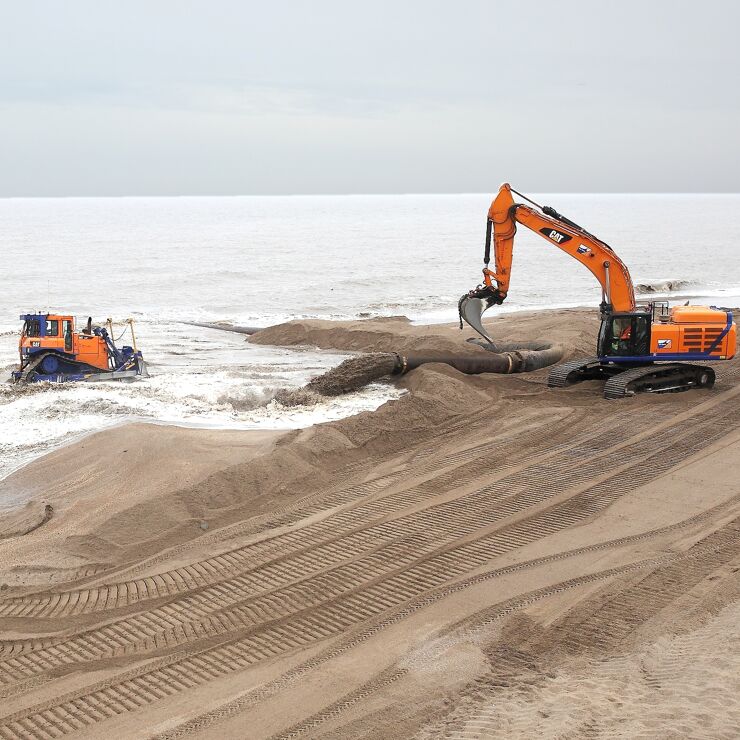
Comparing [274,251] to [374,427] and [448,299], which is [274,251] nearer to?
[448,299]

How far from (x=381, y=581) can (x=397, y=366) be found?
35.4 ft

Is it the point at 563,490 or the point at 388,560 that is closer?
the point at 388,560

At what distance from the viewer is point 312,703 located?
7258 mm

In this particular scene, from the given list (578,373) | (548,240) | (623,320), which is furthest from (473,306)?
(623,320)

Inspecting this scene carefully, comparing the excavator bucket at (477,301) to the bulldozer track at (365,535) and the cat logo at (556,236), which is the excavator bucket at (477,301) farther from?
the bulldozer track at (365,535)

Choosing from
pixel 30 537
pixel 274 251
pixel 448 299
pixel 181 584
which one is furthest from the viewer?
pixel 274 251

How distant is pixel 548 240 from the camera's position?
18.5 m

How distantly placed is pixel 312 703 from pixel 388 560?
3084 millimetres

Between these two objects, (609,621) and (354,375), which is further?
(354,375)

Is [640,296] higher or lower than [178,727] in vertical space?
higher

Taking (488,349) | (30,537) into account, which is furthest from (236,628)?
(488,349)

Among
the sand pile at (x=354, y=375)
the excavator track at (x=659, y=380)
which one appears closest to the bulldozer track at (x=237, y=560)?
the excavator track at (x=659, y=380)

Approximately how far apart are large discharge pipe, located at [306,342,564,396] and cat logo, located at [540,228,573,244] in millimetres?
3793

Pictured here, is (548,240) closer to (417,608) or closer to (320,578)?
(320,578)
